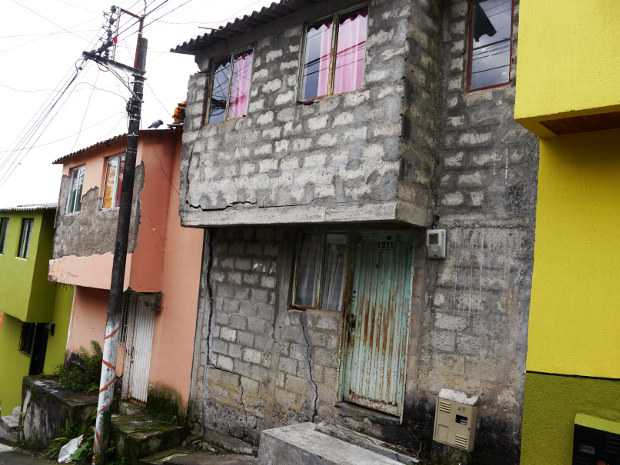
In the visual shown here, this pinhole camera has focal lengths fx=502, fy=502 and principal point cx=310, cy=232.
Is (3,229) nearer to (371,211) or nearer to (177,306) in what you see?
(177,306)

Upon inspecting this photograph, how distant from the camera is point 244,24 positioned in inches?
270

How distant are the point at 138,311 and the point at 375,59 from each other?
22.2 feet

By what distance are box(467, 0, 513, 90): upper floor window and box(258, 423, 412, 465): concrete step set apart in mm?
3974

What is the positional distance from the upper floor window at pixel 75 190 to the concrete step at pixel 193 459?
246 inches

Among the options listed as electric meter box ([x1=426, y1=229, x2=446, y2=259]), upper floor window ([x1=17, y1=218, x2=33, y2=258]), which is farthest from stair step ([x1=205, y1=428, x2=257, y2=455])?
upper floor window ([x1=17, y1=218, x2=33, y2=258])

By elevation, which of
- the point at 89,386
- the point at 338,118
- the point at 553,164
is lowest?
the point at 89,386

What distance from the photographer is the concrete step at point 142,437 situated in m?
7.35

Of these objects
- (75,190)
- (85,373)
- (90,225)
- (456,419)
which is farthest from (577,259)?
(75,190)

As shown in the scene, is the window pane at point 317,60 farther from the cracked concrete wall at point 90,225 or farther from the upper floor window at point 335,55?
the cracked concrete wall at point 90,225

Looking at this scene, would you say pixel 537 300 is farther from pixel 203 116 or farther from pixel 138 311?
pixel 138 311

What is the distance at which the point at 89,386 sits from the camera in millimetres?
10234

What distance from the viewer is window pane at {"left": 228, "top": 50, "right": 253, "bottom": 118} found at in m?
7.11

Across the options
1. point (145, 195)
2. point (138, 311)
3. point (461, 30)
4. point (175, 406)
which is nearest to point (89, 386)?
point (138, 311)

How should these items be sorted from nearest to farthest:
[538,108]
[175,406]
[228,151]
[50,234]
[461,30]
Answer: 1. [538,108]
2. [461,30]
3. [228,151]
4. [175,406]
5. [50,234]
